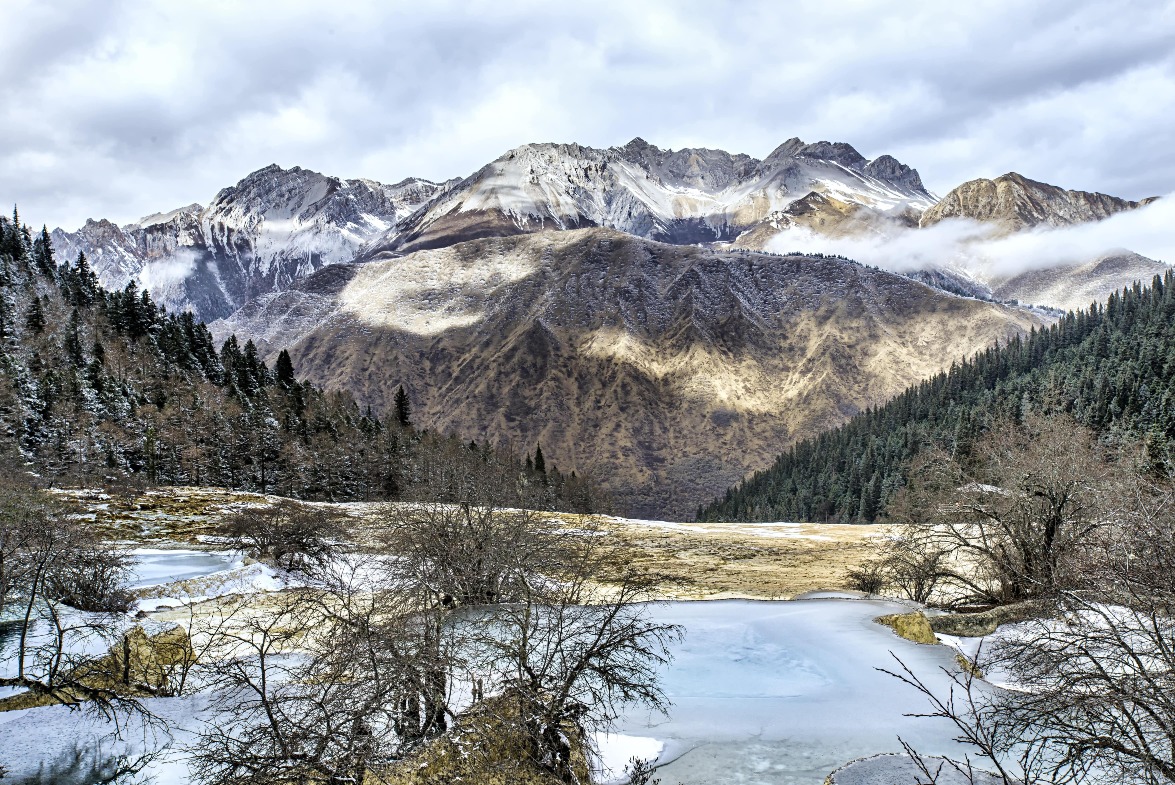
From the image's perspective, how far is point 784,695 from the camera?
24.1 meters

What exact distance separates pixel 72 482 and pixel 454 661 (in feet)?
218

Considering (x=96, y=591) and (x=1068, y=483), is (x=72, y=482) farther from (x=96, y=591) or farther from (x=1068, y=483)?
(x=1068, y=483)

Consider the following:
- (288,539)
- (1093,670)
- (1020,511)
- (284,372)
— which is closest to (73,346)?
(284,372)

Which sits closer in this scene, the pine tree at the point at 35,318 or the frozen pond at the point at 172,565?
the frozen pond at the point at 172,565

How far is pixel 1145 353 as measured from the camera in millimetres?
113625

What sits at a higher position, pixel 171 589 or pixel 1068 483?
pixel 1068 483

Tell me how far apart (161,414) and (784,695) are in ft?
280

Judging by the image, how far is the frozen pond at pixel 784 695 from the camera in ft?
59.9

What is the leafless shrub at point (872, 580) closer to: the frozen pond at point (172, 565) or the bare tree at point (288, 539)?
the bare tree at point (288, 539)

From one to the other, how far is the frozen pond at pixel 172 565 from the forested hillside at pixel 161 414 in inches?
675

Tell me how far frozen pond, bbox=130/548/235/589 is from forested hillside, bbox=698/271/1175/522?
8680 centimetres

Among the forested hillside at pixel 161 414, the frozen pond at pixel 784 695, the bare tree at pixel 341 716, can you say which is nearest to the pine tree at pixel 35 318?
the forested hillside at pixel 161 414

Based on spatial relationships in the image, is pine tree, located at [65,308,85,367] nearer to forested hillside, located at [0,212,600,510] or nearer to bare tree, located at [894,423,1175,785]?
forested hillside, located at [0,212,600,510]

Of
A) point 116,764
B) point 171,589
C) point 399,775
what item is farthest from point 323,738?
point 171,589
